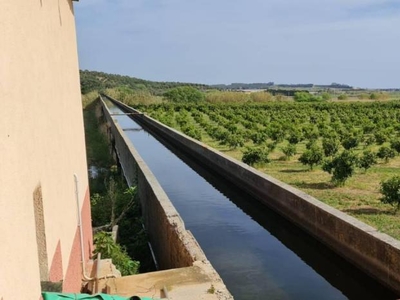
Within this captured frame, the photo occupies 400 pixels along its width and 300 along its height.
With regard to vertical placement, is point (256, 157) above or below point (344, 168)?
below

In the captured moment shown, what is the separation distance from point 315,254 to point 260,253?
1.11 meters

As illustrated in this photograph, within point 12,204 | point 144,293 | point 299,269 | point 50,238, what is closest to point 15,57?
point 12,204

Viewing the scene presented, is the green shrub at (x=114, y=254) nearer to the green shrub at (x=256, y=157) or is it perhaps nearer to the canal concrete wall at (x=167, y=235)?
the canal concrete wall at (x=167, y=235)

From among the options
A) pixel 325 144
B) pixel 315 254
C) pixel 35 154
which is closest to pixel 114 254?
pixel 315 254

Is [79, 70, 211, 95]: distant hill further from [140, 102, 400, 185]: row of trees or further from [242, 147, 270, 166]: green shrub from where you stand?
[242, 147, 270, 166]: green shrub

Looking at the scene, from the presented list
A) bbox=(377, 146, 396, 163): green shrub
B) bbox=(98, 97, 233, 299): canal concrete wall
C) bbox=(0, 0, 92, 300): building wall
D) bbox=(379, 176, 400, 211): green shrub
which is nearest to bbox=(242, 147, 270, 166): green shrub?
bbox=(377, 146, 396, 163): green shrub

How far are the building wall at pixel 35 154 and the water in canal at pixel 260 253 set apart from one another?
3.87 meters

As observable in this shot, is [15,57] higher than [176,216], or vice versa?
[15,57]

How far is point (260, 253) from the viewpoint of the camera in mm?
9359

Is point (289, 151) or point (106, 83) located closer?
point (289, 151)

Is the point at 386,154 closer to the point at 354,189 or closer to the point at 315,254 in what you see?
the point at 354,189

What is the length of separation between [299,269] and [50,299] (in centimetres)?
638

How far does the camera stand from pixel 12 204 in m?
2.31

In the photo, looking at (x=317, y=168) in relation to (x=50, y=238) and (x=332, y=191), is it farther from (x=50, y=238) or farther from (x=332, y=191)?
(x=50, y=238)
